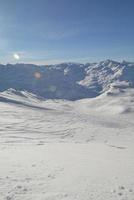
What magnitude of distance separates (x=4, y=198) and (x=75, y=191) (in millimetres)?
3594

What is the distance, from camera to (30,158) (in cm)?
2083

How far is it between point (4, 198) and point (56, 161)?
27.7 ft

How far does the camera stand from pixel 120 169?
18.8 m

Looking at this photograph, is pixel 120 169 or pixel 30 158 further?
pixel 30 158

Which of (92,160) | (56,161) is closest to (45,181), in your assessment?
(56,161)

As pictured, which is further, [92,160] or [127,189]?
[92,160]

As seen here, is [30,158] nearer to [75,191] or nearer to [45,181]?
[45,181]

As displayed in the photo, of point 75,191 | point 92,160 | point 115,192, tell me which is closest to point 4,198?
point 75,191

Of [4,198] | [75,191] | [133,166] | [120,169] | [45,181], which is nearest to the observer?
[4,198]

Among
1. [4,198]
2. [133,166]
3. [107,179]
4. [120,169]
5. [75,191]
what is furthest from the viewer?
[133,166]

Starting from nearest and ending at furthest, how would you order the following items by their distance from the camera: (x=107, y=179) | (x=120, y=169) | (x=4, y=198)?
(x=4, y=198)
(x=107, y=179)
(x=120, y=169)

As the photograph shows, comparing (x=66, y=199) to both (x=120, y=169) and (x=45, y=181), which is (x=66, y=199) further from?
(x=120, y=169)

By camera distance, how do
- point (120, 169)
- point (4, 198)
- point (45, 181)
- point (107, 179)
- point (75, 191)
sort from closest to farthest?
point (4, 198)
point (75, 191)
point (45, 181)
point (107, 179)
point (120, 169)

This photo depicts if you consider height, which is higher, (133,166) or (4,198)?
(4,198)
